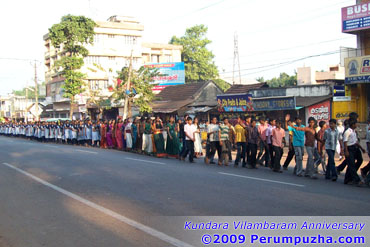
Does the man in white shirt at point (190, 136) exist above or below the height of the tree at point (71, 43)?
below

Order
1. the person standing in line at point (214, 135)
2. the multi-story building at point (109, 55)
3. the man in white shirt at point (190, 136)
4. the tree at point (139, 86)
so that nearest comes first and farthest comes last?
1. the person standing in line at point (214, 135)
2. the man in white shirt at point (190, 136)
3. the tree at point (139, 86)
4. the multi-story building at point (109, 55)

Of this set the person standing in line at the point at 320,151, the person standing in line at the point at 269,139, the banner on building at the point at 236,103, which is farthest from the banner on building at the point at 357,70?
the person standing in line at the point at 320,151

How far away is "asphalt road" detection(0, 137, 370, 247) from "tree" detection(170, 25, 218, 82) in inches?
1845

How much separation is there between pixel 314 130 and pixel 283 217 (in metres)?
5.76

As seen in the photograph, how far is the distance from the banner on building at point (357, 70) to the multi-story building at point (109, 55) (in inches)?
1135

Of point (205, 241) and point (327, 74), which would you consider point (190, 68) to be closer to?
point (327, 74)

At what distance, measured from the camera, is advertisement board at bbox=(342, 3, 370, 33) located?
77.7 ft

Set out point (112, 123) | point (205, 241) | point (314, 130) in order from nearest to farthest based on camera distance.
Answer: point (205, 241), point (314, 130), point (112, 123)

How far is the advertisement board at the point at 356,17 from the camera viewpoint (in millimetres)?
23669

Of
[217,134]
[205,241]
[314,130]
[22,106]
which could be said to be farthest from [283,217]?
[22,106]

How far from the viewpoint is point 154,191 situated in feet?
29.4

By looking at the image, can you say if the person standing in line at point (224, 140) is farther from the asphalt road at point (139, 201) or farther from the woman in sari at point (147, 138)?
the woman in sari at point (147, 138)

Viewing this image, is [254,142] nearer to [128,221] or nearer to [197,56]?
[128,221]

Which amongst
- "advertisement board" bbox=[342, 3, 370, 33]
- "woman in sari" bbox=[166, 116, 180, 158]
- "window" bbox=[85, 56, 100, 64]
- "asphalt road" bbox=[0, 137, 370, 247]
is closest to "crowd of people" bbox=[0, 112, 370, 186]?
"woman in sari" bbox=[166, 116, 180, 158]
